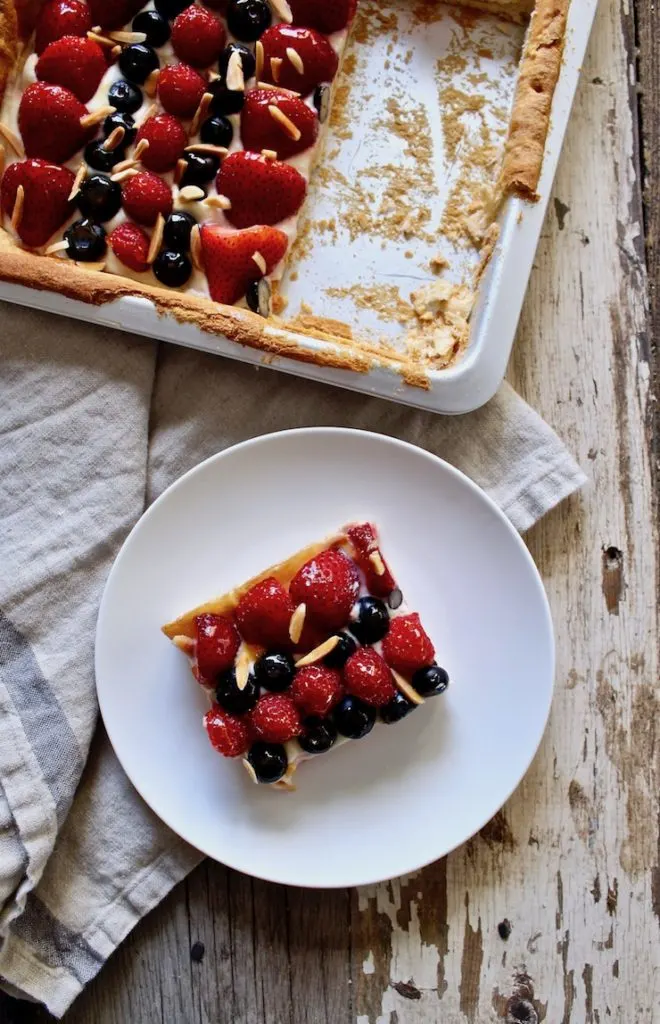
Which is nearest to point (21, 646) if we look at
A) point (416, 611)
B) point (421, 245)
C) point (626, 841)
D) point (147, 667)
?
point (147, 667)

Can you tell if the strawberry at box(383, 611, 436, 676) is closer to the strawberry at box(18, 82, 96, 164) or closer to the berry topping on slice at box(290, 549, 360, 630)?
the berry topping on slice at box(290, 549, 360, 630)

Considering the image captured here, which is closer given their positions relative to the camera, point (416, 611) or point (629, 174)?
point (416, 611)

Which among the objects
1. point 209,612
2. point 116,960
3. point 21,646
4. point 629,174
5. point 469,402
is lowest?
point 116,960

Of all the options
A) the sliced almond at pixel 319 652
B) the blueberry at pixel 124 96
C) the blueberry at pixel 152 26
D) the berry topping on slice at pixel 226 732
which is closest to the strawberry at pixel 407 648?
the sliced almond at pixel 319 652

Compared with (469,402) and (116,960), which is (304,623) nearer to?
(469,402)

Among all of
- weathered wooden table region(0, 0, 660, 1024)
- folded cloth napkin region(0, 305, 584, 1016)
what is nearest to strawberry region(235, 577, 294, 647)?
folded cloth napkin region(0, 305, 584, 1016)
